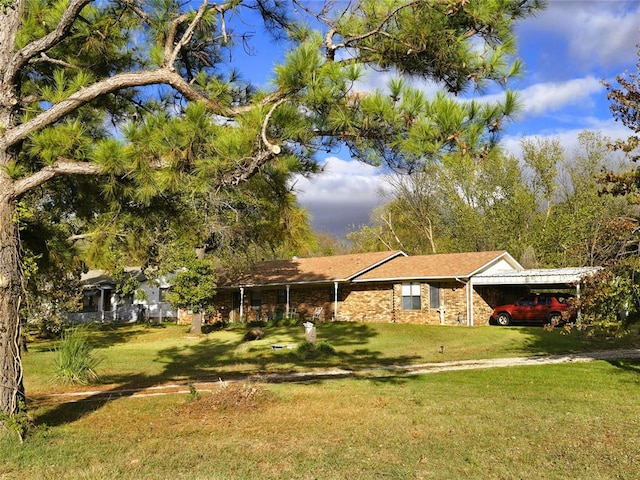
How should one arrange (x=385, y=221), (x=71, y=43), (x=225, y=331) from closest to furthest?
(x=71, y=43) → (x=225, y=331) → (x=385, y=221)

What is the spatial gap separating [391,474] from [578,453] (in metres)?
2.18

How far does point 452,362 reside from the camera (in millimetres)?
15055

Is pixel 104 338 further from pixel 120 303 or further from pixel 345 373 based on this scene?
pixel 345 373

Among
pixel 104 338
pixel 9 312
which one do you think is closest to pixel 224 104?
pixel 9 312

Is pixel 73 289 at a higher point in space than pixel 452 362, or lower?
higher

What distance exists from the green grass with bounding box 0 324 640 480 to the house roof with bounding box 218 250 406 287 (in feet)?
47.4

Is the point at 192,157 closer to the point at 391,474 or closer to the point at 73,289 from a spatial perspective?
the point at 391,474

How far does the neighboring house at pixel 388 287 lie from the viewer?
83.4 feet

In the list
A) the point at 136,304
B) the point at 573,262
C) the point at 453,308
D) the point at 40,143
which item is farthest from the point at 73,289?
the point at 573,262

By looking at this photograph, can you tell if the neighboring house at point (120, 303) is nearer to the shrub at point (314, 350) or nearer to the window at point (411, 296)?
the window at point (411, 296)

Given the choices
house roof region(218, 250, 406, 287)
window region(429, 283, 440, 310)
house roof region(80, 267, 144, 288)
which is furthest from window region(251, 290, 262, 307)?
window region(429, 283, 440, 310)

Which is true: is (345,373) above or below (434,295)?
below

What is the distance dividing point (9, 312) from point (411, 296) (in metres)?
22.0

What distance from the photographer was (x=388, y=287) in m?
27.4
